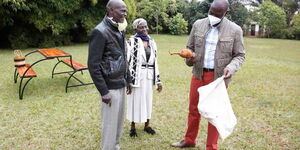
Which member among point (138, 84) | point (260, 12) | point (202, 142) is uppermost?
point (260, 12)

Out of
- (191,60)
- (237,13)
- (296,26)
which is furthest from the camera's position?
(237,13)

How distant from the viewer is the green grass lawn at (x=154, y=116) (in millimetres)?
3527

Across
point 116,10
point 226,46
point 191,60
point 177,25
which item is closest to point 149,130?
point 191,60

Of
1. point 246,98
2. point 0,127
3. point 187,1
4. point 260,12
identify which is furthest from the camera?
point 187,1

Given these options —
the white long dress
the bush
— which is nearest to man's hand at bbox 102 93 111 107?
the white long dress

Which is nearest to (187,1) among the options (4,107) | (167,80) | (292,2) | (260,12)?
(260,12)

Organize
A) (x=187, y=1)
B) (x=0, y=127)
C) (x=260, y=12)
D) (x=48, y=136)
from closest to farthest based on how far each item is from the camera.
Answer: (x=48, y=136), (x=0, y=127), (x=260, y=12), (x=187, y=1)

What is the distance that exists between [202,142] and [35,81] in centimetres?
473

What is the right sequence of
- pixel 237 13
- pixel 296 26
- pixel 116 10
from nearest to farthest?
pixel 116 10, pixel 296 26, pixel 237 13

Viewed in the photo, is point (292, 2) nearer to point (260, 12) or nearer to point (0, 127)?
point (260, 12)

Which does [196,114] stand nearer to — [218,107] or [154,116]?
[218,107]

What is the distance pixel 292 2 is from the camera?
24.4m

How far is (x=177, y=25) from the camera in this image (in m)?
20.9

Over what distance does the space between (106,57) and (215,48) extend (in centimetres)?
119
